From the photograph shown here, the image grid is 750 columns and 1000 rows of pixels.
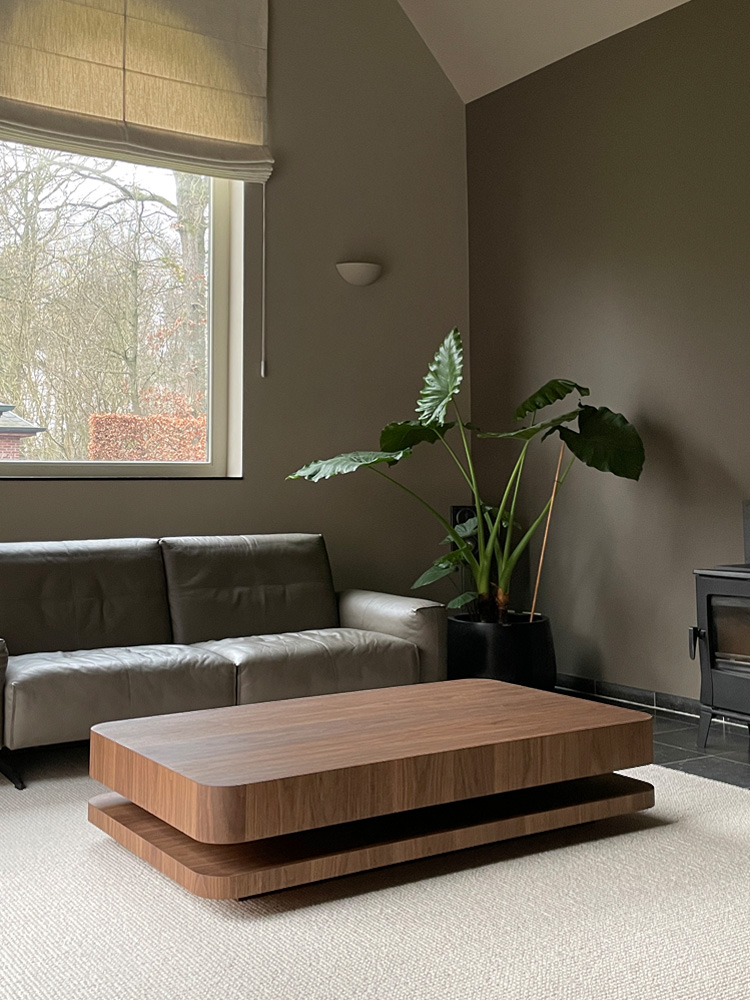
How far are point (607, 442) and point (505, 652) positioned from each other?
40.1 inches

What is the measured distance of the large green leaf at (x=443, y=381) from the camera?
477 centimetres

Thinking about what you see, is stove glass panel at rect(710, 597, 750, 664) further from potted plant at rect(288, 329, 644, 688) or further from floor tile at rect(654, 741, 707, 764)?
potted plant at rect(288, 329, 644, 688)

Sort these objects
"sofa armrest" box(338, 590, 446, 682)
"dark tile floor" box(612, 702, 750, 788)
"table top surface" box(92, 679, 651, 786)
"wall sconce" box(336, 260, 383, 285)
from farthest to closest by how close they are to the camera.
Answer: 1. "wall sconce" box(336, 260, 383, 285)
2. "sofa armrest" box(338, 590, 446, 682)
3. "dark tile floor" box(612, 702, 750, 788)
4. "table top surface" box(92, 679, 651, 786)

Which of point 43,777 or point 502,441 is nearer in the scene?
point 43,777

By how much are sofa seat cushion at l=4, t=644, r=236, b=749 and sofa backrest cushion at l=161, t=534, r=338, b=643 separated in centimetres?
45

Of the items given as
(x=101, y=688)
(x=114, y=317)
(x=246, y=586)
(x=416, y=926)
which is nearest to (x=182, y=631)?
(x=246, y=586)

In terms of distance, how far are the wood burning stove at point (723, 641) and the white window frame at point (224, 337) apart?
7.40 ft

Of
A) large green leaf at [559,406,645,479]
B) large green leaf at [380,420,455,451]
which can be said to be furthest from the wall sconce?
large green leaf at [559,406,645,479]

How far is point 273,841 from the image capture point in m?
2.74

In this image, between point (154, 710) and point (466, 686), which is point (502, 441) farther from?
point (154, 710)

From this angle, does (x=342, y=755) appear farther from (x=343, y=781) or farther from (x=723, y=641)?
(x=723, y=641)

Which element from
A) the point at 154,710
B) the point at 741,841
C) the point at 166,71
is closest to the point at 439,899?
the point at 741,841

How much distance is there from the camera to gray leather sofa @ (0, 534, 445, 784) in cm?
365

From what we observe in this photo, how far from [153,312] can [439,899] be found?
3.35 m
